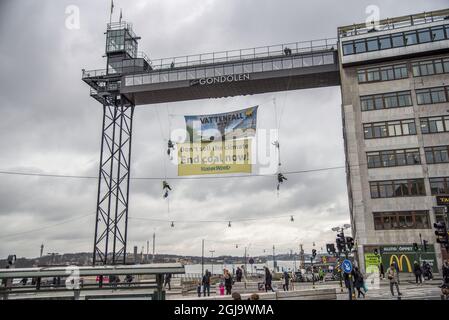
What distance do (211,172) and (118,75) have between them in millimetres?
27052

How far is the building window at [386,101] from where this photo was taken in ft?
141

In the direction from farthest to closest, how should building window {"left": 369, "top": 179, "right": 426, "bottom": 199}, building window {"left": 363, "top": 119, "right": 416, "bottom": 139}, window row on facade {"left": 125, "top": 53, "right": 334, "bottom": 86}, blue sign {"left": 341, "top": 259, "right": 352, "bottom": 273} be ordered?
→ 1. building window {"left": 363, "top": 119, "right": 416, "bottom": 139}
2. window row on facade {"left": 125, "top": 53, "right": 334, "bottom": 86}
3. building window {"left": 369, "top": 179, "right": 426, "bottom": 199}
4. blue sign {"left": 341, "top": 259, "right": 352, "bottom": 273}

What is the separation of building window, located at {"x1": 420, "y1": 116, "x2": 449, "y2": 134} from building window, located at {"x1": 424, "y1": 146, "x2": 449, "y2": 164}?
78.1 inches

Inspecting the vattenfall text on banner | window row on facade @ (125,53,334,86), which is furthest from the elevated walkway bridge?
the vattenfall text on banner

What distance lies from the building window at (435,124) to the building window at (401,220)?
9.03 m

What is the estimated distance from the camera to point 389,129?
4281 cm

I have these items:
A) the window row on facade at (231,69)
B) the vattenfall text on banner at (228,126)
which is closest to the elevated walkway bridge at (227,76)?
the window row on facade at (231,69)

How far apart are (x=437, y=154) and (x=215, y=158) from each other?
2952cm

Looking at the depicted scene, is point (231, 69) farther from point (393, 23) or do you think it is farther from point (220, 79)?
point (393, 23)

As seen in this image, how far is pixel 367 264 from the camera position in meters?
38.2

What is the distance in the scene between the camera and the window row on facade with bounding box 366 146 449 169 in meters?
40.9

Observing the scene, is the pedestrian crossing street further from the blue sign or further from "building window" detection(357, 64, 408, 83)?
"building window" detection(357, 64, 408, 83)
